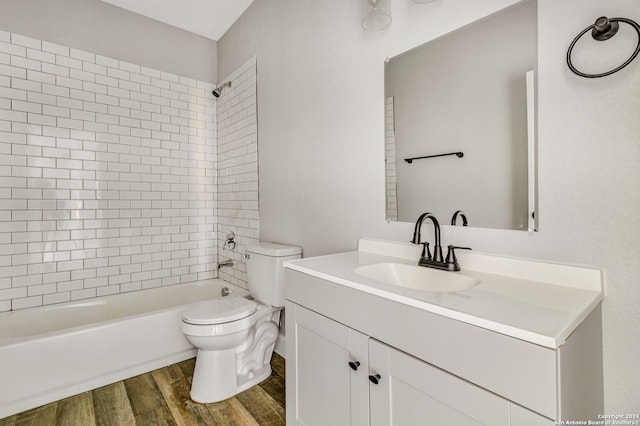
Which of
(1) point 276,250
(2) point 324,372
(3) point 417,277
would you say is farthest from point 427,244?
(1) point 276,250

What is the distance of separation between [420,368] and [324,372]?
48 centimetres

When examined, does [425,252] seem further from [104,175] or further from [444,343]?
[104,175]

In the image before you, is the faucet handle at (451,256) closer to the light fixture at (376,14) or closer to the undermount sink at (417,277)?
the undermount sink at (417,277)

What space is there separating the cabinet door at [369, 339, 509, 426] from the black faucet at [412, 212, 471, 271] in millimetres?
442

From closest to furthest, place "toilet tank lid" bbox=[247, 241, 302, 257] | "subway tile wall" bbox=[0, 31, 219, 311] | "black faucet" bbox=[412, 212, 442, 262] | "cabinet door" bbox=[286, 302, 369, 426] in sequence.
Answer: "cabinet door" bbox=[286, 302, 369, 426], "black faucet" bbox=[412, 212, 442, 262], "toilet tank lid" bbox=[247, 241, 302, 257], "subway tile wall" bbox=[0, 31, 219, 311]

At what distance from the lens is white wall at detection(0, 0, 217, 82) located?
7.80ft

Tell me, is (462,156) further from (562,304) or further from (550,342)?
(550,342)

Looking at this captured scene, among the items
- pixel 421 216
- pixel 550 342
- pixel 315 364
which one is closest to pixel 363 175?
pixel 421 216

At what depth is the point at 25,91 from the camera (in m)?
2.35

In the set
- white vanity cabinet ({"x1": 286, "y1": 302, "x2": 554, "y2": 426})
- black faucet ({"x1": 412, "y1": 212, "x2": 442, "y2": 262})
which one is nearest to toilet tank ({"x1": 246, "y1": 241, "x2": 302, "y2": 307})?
white vanity cabinet ({"x1": 286, "y1": 302, "x2": 554, "y2": 426})

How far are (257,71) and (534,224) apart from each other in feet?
7.53

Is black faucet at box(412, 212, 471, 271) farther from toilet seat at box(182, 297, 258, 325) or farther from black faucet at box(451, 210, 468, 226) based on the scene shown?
toilet seat at box(182, 297, 258, 325)

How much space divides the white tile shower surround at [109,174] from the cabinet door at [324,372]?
55.5 inches

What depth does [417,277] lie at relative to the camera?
53.1 inches
